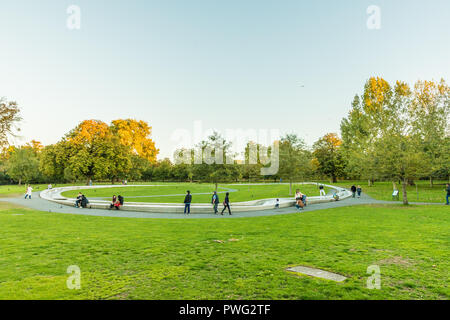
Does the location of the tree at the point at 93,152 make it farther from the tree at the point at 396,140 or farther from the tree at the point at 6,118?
the tree at the point at 396,140

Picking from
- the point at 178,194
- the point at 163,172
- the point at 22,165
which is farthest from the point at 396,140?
the point at 22,165

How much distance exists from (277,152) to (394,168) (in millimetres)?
13080

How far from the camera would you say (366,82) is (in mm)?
46719

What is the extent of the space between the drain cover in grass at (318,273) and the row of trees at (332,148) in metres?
19.5

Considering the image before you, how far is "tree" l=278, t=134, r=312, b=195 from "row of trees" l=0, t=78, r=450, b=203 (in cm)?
12

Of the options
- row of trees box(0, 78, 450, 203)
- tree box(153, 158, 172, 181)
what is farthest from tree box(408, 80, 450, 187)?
tree box(153, 158, 172, 181)

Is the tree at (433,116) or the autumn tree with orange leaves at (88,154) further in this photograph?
the autumn tree with orange leaves at (88,154)

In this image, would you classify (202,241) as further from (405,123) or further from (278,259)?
(405,123)

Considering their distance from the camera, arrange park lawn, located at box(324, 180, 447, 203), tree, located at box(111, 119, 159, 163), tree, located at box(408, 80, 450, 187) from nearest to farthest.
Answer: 1. park lawn, located at box(324, 180, 447, 203)
2. tree, located at box(408, 80, 450, 187)
3. tree, located at box(111, 119, 159, 163)

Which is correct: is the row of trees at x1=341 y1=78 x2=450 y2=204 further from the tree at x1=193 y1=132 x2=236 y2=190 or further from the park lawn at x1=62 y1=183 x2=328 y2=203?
the tree at x1=193 y1=132 x2=236 y2=190

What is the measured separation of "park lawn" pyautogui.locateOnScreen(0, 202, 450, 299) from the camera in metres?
5.34

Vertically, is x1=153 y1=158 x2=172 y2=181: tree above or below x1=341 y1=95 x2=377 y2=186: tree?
below

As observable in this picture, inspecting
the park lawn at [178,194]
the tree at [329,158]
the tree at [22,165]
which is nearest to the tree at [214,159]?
the park lawn at [178,194]

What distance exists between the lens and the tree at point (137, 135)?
66.1 m
